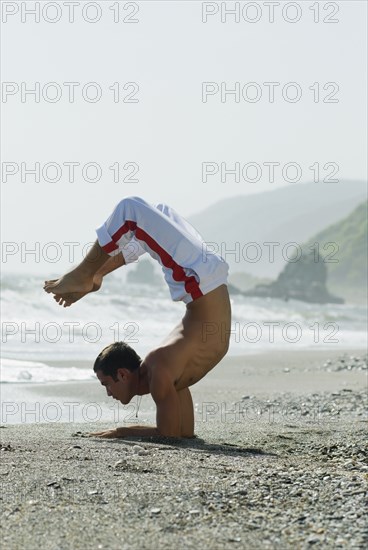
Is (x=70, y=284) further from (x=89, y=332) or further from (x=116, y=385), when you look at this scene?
(x=89, y=332)

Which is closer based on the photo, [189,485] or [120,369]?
[189,485]

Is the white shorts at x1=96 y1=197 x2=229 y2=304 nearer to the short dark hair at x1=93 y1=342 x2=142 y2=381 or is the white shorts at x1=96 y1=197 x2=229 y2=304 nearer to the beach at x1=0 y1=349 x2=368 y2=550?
the short dark hair at x1=93 y1=342 x2=142 y2=381

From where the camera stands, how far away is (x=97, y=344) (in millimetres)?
18359

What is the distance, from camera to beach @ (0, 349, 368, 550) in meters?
3.66

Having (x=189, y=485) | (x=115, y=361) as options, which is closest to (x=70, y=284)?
(x=115, y=361)

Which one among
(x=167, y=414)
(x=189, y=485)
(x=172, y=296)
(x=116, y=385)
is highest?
(x=172, y=296)

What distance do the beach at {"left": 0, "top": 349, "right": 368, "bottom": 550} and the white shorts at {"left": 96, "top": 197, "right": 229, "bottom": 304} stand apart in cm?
102

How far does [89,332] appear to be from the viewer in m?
21.3

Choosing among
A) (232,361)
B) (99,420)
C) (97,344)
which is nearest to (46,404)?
(99,420)

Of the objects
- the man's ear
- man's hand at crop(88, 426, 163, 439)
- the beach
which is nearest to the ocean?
the man's ear

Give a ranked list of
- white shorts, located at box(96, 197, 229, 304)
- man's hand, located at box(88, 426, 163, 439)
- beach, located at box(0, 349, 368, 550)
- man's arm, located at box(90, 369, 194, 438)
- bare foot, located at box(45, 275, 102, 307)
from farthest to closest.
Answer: man's hand, located at box(88, 426, 163, 439), bare foot, located at box(45, 275, 102, 307), man's arm, located at box(90, 369, 194, 438), white shorts, located at box(96, 197, 229, 304), beach, located at box(0, 349, 368, 550)

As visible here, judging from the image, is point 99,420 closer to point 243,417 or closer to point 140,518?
point 243,417

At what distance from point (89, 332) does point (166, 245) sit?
1523 centimetres

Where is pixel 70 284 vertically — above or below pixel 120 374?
above
